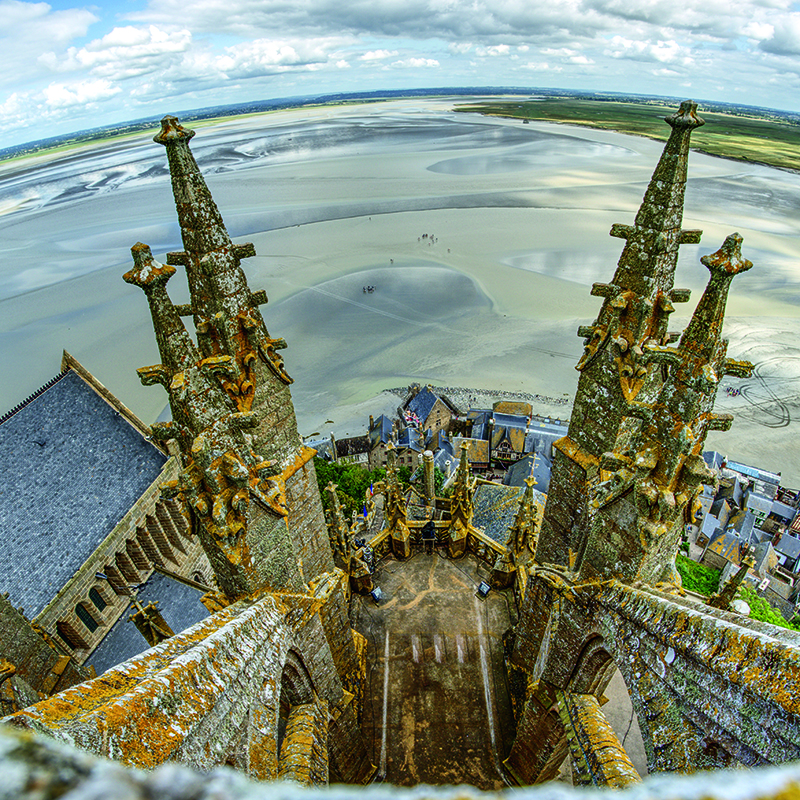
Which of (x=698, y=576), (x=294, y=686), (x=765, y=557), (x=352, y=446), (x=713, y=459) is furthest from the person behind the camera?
(x=352, y=446)

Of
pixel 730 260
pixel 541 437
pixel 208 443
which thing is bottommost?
pixel 541 437

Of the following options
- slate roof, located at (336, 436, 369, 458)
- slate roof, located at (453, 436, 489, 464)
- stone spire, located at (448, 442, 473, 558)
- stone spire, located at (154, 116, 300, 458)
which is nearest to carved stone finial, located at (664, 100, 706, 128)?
stone spire, located at (154, 116, 300, 458)

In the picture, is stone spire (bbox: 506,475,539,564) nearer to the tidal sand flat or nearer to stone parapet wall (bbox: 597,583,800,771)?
stone parapet wall (bbox: 597,583,800,771)

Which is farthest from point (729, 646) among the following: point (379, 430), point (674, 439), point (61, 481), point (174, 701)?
point (379, 430)

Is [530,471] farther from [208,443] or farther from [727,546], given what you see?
[208,443]

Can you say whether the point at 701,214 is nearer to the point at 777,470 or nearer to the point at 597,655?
the point at 777,470

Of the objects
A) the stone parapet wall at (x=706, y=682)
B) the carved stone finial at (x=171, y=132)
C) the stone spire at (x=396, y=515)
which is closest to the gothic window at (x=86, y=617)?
the stone spire at (x=396, y=515)
